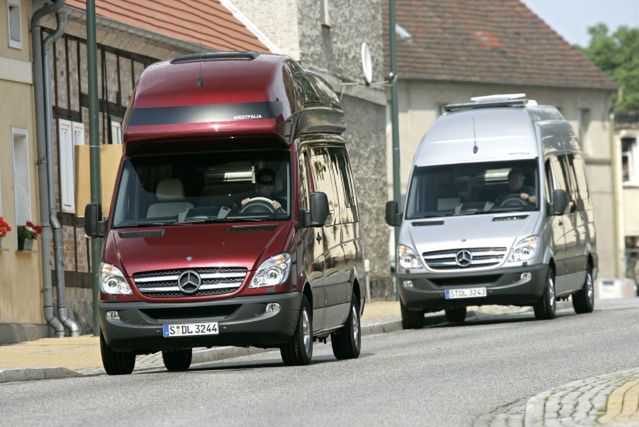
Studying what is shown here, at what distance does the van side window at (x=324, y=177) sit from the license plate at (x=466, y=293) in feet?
20.3

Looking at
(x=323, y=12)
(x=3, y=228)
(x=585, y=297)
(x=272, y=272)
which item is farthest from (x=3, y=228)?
(x=323, y=12)

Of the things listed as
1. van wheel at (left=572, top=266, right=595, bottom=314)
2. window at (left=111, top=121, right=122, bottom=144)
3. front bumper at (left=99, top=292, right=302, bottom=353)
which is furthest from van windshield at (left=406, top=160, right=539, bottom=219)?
front bumper at (left=99, top=292, right=302, bottom=353)

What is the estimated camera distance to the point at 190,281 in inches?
629

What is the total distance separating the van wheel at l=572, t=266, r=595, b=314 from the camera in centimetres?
2828

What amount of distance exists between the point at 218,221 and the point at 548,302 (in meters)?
9.91

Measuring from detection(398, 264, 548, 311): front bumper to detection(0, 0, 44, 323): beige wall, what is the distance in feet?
18.1

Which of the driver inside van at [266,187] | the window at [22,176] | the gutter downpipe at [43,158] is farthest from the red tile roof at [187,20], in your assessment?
the driver inside van at [266,187]

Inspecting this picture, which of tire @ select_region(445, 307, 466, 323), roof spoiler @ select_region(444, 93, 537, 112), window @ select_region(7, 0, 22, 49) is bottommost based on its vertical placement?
tire @ select_region(445, 307, 466, 323)

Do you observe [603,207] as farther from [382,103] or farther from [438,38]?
[382,103]

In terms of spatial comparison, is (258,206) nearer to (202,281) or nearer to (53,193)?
(202,281)

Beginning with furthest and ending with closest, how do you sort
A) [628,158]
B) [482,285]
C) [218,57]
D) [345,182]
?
[628,158] → [482,285] → [345,182] → [218,57]

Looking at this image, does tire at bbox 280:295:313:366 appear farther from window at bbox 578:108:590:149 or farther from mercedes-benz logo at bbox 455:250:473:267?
window at bbox 578:108:590:149

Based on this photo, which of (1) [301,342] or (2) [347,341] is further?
(2) [347,341]

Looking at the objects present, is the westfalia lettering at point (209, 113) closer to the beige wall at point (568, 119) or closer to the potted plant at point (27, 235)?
the potted plant at point (27, 235)
